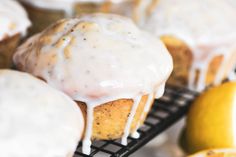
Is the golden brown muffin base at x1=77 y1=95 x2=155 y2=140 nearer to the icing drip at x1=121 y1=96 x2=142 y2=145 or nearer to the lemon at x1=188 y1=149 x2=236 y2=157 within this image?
the icing drip at x1=121 y1=96 x2=142 y2=145

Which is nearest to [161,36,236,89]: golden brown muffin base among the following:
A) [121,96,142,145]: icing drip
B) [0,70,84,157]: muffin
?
[121,96,142,145]: icing drip

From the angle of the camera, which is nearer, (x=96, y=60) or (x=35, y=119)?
(x=35, y=119)

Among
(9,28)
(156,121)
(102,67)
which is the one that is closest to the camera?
(102,67)

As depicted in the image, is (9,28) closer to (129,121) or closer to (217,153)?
(129,121)

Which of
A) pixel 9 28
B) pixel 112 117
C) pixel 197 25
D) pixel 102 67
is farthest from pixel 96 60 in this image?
pixel 197 25

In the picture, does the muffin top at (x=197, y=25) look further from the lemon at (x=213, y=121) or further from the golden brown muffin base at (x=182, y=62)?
the lemon at (x=213, y=121)

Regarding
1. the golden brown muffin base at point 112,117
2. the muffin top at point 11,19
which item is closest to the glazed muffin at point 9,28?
the muffin top at point 11,19
